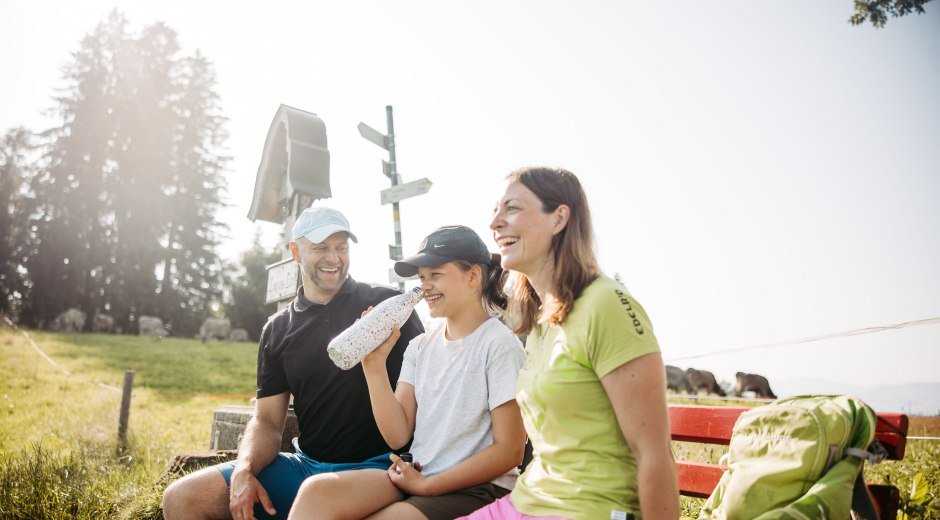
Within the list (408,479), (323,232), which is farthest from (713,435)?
(323,232)

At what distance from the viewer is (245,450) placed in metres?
2.83

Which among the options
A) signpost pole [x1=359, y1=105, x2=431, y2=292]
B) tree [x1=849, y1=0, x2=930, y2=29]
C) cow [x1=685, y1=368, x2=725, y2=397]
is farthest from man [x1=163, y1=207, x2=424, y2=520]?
cow [x1=685, y1=368, x2=725, y2=397]

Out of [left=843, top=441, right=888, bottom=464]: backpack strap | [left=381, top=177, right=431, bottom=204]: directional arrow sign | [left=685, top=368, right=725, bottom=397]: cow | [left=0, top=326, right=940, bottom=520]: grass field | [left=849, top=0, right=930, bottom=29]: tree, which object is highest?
[left=849, top=0, right=930, bottom=29]: tree

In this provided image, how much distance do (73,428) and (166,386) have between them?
19.8ft

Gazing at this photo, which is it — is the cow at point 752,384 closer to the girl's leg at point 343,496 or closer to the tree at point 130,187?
the girl's leg at point 343,496

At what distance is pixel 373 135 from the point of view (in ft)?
20.8

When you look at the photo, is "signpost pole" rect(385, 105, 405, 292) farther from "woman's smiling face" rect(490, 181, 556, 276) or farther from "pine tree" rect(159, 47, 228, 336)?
"pine tree" rect(159, 47, 228, 336)

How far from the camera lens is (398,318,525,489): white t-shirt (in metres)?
2.21

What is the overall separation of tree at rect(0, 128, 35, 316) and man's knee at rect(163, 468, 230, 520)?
32.7m

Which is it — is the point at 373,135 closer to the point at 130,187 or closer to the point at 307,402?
the point at 307,402

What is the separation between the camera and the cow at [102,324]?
91.9 ft

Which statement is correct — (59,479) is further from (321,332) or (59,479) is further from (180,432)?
(180,432)

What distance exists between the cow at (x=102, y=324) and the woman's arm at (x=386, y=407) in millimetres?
31237

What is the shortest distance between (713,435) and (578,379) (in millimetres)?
790
